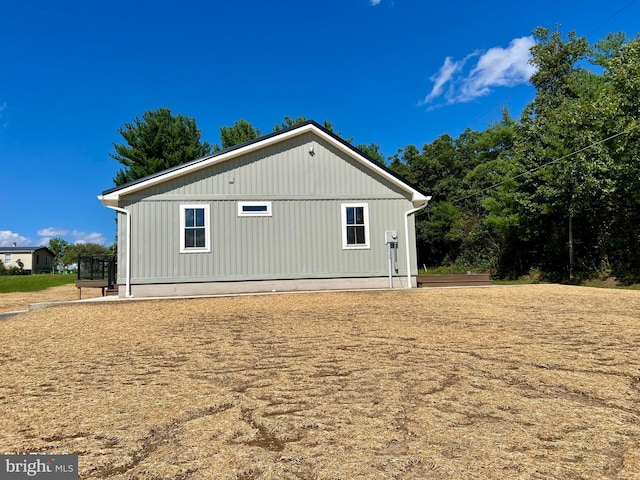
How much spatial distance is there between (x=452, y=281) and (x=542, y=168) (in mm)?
9839

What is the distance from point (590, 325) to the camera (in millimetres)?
5527

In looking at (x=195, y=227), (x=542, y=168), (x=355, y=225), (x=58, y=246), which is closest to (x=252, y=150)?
(x=195, y=227)

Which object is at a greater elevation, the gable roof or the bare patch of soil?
the gable roof

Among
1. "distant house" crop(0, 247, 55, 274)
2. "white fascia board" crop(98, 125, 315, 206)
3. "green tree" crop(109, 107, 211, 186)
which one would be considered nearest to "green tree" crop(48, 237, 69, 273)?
"distant house" crop(0, 247, 55, 274)

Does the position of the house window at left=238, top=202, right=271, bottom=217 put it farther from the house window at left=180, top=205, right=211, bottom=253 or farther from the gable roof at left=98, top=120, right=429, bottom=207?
the gable roof at left=98, top=120, right=429, bottom=207

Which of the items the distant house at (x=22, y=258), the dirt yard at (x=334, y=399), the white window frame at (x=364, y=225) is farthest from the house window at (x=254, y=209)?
the distant house at (x=22, y=258)

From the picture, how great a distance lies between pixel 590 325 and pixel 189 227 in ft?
31.3

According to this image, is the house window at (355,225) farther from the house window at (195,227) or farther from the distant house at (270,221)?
the house window at (195,227)

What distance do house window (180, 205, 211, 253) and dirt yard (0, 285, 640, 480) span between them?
210 inches

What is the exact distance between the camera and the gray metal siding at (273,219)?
435 inches

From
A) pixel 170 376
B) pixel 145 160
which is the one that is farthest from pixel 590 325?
pixel 145 160

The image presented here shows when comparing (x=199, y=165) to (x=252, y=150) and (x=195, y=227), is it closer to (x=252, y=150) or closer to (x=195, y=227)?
(x=252, y=150)

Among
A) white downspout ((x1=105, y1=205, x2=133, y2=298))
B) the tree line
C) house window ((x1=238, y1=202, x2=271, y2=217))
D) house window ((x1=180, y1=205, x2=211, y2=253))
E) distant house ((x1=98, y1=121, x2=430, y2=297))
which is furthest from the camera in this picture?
the tree line

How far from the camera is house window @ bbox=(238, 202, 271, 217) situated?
1157cm
